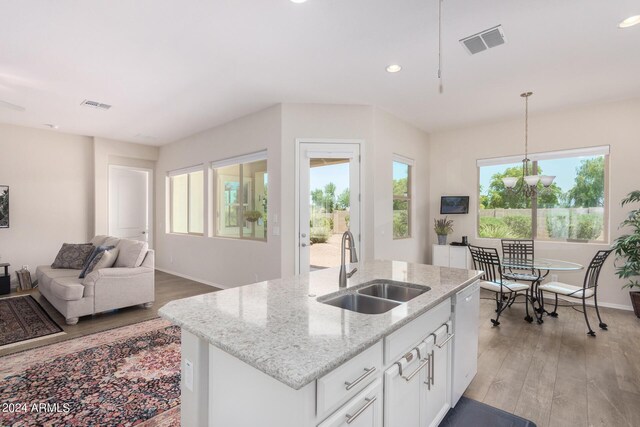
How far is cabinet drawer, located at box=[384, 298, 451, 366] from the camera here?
1337mm

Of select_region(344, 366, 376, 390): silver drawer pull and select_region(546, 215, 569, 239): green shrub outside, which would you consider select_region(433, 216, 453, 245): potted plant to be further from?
select_region(344, 366, 376, 390): silver drawer pull

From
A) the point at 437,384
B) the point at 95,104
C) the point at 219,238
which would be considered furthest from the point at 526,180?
the point at 95,104

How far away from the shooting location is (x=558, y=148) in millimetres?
4664

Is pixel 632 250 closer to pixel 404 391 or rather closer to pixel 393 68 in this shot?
pixel 393 68

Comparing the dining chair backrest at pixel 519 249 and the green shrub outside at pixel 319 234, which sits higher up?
the green shrub outside at pixel 319 234

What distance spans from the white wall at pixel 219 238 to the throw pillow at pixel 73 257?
1.68 metres

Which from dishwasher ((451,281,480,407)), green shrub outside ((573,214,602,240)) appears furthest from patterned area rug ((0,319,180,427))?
green shrub outside ((573,214,602,240))

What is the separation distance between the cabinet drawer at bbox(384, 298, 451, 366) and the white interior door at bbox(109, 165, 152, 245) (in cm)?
679

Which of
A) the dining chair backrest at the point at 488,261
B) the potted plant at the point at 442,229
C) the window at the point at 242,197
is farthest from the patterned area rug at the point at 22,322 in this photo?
the potted plant at the point at 442,229

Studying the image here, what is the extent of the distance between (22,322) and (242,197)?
3.14 metres

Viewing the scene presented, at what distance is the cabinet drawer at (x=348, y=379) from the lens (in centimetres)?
99

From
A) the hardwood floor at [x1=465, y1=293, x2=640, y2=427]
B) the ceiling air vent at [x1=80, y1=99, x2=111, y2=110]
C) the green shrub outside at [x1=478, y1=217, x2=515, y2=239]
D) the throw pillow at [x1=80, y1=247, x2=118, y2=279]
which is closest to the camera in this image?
the hardwood floor at [x1=465, y1=293, x2=640, y2=427]

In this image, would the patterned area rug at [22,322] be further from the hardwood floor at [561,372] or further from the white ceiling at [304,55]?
the hardwood floor at [561,372]

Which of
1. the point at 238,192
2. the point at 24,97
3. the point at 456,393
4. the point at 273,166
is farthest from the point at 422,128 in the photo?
the point at 24,97
